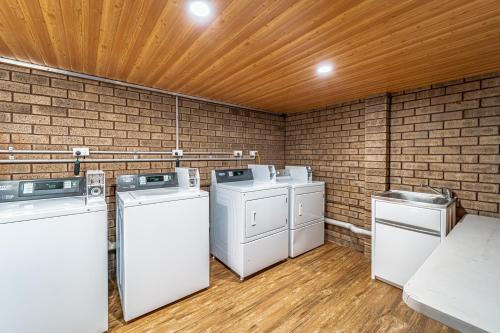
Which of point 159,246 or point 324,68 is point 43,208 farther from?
point 324,68

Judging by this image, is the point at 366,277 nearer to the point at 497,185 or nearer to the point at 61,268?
the point at 497,185

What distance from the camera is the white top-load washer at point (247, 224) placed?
2.57 m

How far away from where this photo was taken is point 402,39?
1619 millimetres

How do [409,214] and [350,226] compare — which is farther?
[350,226]

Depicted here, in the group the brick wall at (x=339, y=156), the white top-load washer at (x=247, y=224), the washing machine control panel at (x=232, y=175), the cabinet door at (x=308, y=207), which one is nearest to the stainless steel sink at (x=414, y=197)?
the brick wall at (x=339, y=156)

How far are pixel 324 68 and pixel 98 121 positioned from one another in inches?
91.3

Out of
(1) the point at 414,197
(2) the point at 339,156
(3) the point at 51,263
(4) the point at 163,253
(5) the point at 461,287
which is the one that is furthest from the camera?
(2) the point at 339,156

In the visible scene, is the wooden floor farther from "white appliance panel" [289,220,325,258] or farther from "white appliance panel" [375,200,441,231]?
"white appliance panel" [375,200,441,231]

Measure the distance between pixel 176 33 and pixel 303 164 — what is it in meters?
3.00

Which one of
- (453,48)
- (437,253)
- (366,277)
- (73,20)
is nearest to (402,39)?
(453,48)

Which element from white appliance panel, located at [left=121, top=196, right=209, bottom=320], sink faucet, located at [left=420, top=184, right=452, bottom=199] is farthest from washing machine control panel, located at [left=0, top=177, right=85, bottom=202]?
sink faucet, located at [left=420, top=184, right=452, bottom=199]

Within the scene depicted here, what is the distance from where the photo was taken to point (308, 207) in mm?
3240

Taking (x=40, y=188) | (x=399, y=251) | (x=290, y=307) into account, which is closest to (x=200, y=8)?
(x=40, y=188)

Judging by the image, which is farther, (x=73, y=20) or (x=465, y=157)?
(x=465, y=157)
